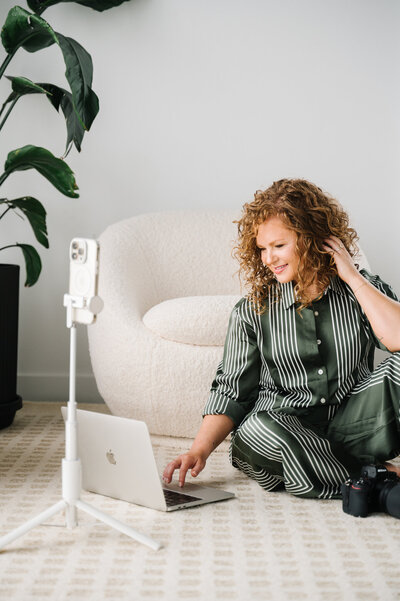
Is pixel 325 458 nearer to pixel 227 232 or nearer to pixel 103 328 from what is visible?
pixel 103 328

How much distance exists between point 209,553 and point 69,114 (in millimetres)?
1465

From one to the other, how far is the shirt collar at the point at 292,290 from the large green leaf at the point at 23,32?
0.90 metres

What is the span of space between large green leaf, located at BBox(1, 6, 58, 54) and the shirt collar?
0.90 metres

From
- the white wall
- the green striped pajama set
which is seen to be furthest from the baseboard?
the green striped pajama set

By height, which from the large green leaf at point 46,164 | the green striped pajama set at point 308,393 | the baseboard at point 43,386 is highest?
the large green leaf at point 46,164

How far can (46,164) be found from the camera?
1947 mm

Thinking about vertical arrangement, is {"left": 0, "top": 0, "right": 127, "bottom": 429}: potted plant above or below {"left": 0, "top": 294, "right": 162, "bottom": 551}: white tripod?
above

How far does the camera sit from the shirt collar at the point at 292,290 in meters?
1.58

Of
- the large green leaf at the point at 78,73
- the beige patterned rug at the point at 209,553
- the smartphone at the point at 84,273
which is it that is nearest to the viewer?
the beige patterned rug at the point at 209,553

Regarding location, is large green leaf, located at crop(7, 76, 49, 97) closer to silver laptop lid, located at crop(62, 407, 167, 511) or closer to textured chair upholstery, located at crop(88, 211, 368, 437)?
textured chair upholstery, located at crop(88, 211, 368, 437)

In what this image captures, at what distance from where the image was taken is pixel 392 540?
126 centimetres

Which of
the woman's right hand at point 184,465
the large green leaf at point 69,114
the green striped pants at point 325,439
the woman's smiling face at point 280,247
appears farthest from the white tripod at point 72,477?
the large green leaf at point 69,114

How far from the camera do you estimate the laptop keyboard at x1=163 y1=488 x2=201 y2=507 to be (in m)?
1.42

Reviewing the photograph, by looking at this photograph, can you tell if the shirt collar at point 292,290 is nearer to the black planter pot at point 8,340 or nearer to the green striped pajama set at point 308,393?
the green striped pajama set at point 308,393
